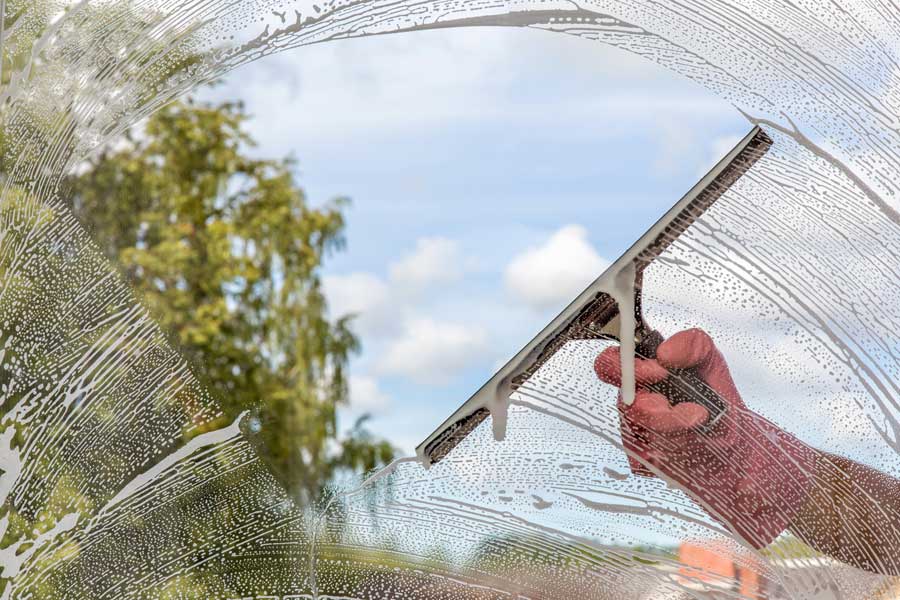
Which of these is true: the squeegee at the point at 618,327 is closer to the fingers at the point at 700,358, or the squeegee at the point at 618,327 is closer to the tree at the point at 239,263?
the fingers at the point at 700,358

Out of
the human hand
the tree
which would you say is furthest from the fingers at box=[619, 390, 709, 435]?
the tree

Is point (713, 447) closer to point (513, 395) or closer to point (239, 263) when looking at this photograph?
point (513, 395)

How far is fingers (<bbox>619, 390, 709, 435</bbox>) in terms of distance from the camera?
26.1 inches

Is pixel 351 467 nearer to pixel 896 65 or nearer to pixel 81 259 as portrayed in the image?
pixel 81 259

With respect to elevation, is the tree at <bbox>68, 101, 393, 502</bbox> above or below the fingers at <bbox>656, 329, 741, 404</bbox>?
above

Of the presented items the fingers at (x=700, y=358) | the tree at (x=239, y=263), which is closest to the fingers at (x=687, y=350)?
the fingers at (x=700, y=358)

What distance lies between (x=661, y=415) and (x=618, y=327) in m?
0.09

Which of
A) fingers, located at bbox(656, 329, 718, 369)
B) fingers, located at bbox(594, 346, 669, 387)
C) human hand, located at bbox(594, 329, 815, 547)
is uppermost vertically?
fingers, located at bbox(656, 329, 718, 369)

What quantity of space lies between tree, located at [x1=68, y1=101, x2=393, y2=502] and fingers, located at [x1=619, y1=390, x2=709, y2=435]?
49 cm

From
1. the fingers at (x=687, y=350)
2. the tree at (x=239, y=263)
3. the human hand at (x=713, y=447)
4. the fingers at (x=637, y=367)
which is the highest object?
the tree at (x=239, y=263)

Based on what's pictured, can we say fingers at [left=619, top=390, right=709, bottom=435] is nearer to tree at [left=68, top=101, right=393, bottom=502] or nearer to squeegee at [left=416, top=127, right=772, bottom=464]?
squeegee at [left=416, top=127, right=772, bottom=464]

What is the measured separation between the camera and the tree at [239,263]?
1.13 m

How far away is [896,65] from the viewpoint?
677mm

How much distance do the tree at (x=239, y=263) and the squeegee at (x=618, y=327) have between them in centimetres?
42
